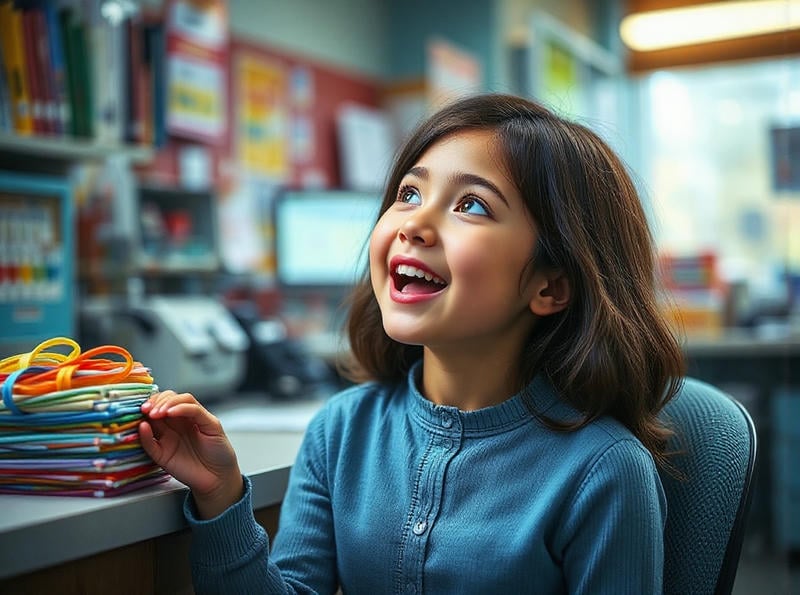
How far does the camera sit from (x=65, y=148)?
79.2 inches

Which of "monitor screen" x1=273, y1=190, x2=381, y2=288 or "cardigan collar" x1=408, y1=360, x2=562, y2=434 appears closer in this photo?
"cardigan collar" x1=408, y1=360, x2=562, y2=434

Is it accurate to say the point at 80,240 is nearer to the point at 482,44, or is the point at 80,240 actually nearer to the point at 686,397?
the point at 686,397

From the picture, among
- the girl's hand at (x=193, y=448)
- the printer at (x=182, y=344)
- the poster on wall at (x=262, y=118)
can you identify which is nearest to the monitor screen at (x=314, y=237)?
the poster on wall at (x=262, y=118)

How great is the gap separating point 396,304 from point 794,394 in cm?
297

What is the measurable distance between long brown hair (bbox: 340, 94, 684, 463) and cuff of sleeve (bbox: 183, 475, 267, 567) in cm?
34

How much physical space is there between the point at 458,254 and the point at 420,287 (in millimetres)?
61

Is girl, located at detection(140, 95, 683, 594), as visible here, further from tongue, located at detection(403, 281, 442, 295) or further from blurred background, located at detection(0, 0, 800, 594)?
blurred background, located at detection(0, 0, 800, 594)

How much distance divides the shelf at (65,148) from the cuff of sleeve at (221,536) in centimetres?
124

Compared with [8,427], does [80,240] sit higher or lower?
higher

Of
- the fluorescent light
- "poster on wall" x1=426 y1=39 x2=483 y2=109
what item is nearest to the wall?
"poster on wall" x1=426 y1=39 x2=483 y2=109

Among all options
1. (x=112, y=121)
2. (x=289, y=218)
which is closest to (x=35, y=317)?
(x=112, y=121)

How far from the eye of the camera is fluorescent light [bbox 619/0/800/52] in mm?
5965

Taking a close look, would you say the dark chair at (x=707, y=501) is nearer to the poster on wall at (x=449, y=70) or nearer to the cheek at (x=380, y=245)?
the cheek at (x=380, y=245)

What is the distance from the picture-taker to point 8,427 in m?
0.86
